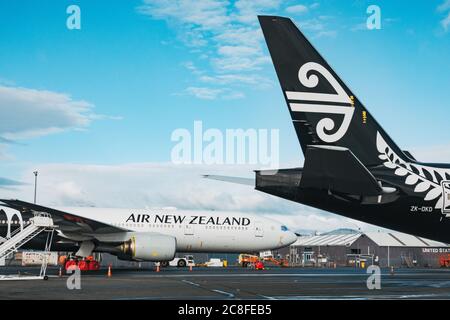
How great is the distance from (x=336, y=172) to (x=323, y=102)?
204cm

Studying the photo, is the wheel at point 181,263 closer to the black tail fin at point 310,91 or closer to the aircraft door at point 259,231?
the aircraft door at point 259,231

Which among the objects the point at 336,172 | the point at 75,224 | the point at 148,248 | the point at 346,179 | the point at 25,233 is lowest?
the point at 148,248

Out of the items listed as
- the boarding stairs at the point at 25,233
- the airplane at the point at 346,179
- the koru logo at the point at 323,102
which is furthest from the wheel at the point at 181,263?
the koru logo at the point at 323,102

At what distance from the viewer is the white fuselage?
3444cm

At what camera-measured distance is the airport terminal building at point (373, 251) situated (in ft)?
224

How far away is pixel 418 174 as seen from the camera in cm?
1403

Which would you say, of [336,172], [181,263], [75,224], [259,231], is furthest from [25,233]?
[181,263]

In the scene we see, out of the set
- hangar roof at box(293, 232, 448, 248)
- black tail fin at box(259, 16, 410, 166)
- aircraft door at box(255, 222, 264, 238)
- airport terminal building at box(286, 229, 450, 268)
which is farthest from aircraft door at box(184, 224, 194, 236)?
hangar roof at box(293, 232, 448, 248)

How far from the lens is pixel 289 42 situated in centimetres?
1347

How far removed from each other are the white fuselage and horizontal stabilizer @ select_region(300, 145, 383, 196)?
75.7 ft

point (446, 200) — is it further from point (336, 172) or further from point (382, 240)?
point (382, 240)

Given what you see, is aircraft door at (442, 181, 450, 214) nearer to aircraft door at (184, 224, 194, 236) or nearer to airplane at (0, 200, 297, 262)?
airplane at (0, 200, 297, 262)
